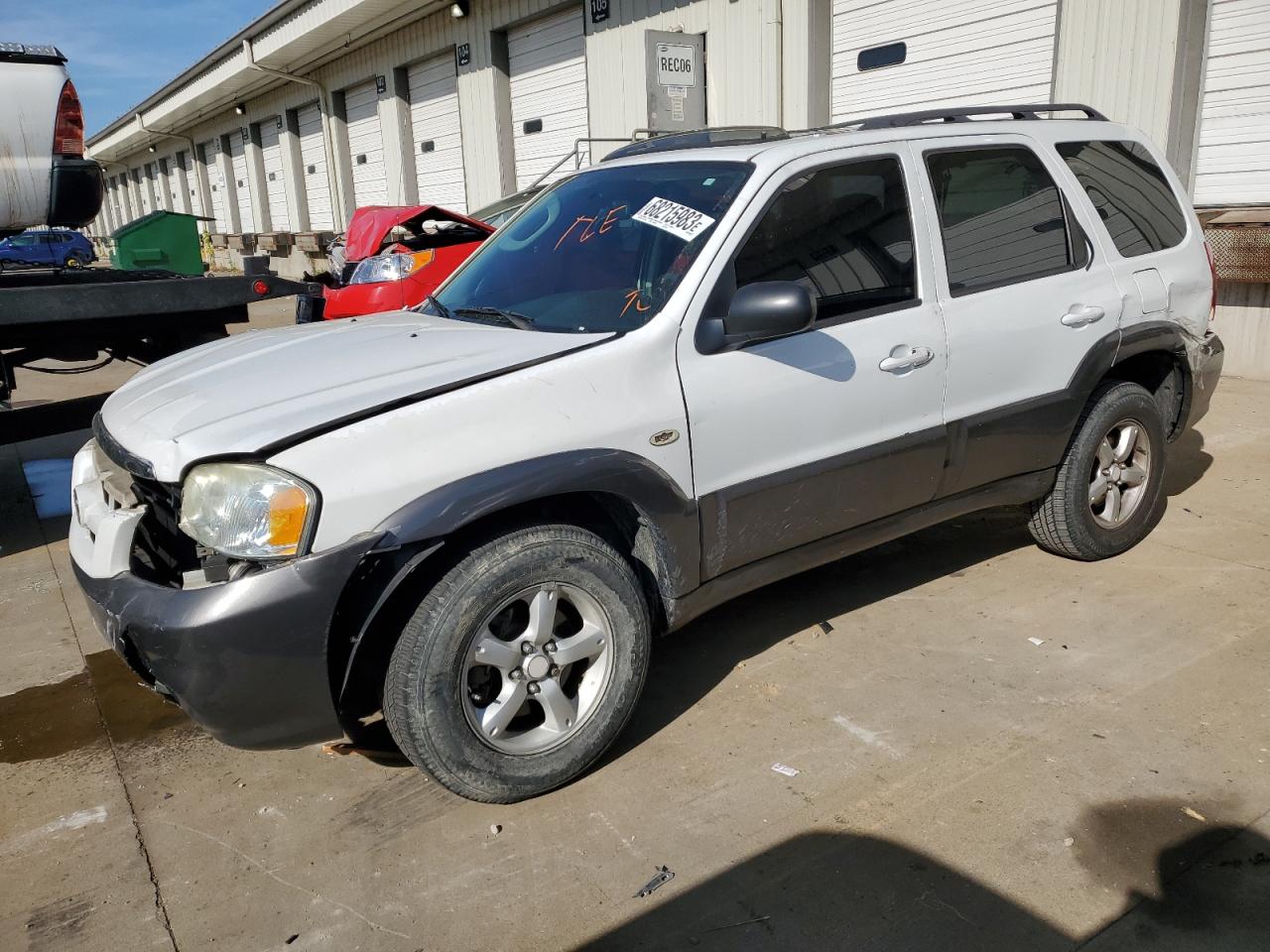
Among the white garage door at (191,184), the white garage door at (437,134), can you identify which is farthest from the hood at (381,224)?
the white garage door at (191,184)

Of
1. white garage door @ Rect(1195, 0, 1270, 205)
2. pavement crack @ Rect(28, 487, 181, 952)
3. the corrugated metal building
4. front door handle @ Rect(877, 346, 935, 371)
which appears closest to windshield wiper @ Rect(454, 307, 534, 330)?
front door handle @ Rect(877, 346, 935, 371)

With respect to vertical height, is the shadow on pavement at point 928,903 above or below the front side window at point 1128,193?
below

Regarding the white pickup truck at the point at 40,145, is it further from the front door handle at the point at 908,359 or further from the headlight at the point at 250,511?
the front door handle at the point at 908,359

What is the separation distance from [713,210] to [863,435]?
909 mm

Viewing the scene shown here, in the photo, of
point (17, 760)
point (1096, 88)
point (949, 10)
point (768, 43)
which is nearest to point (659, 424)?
point (17, 760)

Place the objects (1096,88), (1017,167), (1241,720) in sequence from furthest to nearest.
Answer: (1096,88), (1017,167), (1241,720)

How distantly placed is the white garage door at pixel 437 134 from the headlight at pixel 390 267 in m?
9.82

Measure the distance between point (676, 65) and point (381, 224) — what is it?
15.1 ft

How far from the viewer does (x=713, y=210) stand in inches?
122

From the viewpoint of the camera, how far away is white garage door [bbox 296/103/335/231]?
2303cm

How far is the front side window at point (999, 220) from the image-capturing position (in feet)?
11.7

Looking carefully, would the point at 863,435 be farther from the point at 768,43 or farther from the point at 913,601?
the point at 768,43

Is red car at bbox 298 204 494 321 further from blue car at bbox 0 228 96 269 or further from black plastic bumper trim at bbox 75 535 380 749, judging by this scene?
black plastic bumper trim at bbox 75 535 380 749

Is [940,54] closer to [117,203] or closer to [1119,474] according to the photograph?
[1119,474]
